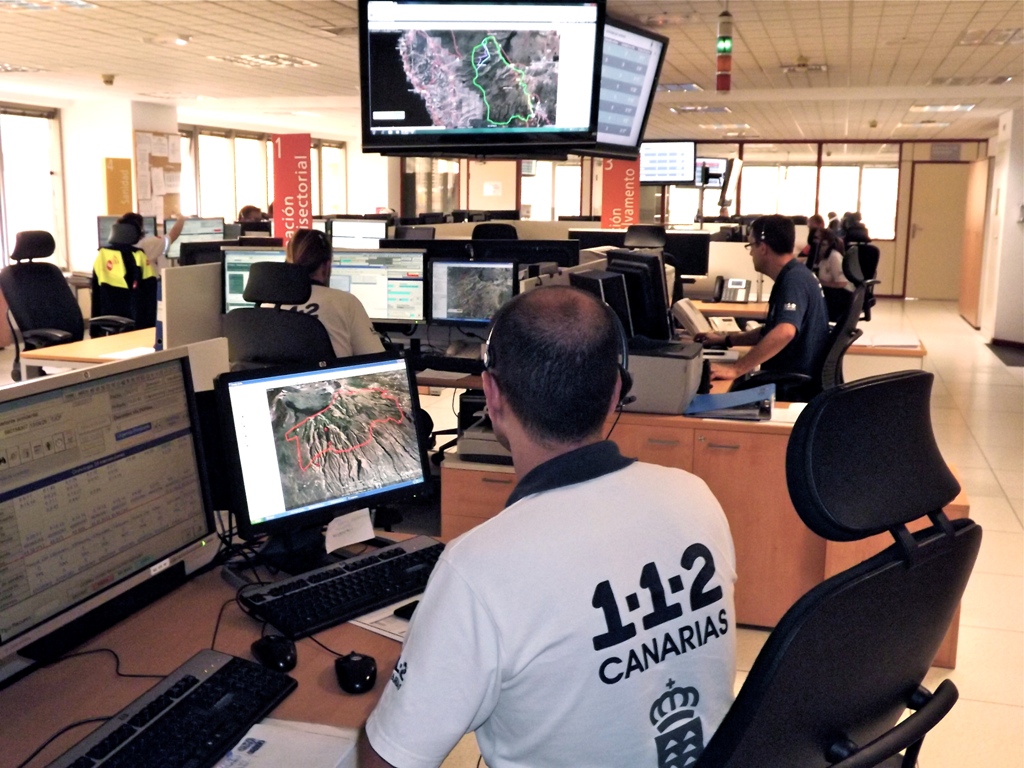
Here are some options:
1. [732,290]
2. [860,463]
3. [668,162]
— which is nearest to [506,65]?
[860,463]

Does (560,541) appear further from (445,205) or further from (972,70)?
(445,205)

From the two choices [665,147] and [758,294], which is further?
[665,147]

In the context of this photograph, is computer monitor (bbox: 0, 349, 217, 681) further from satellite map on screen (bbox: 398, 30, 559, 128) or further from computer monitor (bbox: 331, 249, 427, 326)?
computer monitor (bbox: 331, 249, 427, 326)

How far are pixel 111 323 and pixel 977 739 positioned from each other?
237 inches

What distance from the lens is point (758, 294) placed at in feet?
27.6

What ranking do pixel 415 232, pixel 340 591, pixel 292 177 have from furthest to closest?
pixel 292 177 < pixel 415 232 < pixel 340 591

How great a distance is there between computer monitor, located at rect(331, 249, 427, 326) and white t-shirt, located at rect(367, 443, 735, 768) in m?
3.87

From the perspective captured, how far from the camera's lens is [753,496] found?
348cm

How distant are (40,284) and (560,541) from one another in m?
6.40

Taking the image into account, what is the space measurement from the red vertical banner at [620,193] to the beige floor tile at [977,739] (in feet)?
26.1

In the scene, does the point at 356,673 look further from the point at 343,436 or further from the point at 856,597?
the point at 856,597

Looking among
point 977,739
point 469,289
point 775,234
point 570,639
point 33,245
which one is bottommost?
point 977,739

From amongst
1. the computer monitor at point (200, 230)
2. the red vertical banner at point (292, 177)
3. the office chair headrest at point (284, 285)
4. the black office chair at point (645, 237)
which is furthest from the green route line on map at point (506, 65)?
the computer monitor at point (200, 230)

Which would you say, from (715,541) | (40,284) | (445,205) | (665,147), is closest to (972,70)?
(665,147)
